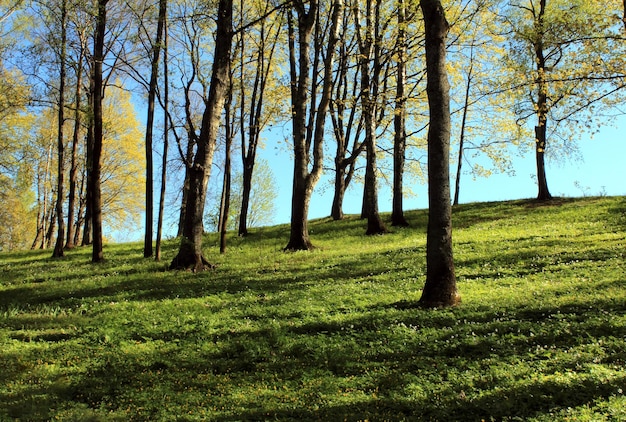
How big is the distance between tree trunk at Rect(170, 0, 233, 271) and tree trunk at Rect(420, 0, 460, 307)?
718cm

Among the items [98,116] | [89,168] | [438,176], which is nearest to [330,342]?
[438,176]

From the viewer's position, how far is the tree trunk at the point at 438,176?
8562 mm

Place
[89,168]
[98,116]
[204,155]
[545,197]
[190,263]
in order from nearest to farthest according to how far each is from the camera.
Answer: [204,155] → [190,263] → [98,116] → [89,168] → [545,197]

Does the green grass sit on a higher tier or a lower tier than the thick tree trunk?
lower

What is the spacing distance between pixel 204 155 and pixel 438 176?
7.79 m

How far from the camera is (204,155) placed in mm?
13664

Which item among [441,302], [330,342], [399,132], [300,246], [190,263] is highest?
[399,132]

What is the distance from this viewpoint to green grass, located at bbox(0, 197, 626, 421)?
5426 mm

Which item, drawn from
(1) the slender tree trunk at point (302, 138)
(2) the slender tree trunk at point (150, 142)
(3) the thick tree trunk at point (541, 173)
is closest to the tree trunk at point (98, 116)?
(2) the slender tree trunk at point (150, 142)

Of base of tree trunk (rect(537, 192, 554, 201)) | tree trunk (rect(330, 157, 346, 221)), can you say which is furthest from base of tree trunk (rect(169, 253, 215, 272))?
base of tree trunk (rect(537, 192, 554, 201))

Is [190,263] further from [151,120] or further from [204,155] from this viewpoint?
[151,120]

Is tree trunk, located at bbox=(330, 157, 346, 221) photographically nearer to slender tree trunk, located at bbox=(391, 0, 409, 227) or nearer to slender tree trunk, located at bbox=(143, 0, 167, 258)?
slender tree trunk, located at bbox=(391, 0, 409, 227)

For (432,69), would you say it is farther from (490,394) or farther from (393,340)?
(490,394)

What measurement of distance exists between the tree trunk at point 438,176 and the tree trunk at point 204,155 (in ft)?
23.6
